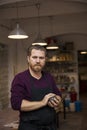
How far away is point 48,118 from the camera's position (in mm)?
2605

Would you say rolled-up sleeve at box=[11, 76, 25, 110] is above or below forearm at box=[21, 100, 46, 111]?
above

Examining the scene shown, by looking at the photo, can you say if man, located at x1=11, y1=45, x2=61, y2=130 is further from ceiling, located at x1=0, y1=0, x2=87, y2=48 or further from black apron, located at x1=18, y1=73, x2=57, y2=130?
ceiling, located at x1=0, y1=0, x2=87, y2=48

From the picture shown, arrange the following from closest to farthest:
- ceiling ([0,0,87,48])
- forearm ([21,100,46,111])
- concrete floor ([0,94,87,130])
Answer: forearm ([21,100,46,111]) → concrete floor ([0,94,87,130]) → ceiling ([0,0,87,48])

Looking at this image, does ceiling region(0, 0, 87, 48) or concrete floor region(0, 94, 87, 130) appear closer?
concrete floor region(0, 94, 87, 130)

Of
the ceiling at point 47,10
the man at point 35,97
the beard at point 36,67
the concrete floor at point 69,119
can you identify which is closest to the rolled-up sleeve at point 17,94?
the man at point 35,97

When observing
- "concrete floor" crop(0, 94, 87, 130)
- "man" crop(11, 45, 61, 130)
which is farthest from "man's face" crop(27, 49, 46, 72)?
"concrete floor" crop(0, 94, 87, 130)

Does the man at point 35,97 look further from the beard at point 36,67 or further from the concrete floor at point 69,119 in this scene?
the concrete floor at point 69,119

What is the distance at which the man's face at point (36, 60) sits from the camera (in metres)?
2.58

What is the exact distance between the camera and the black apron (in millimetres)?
2584

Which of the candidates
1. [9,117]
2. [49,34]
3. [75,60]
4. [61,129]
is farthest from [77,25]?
[9,117]

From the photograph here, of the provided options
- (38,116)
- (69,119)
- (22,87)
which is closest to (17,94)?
(22,87)

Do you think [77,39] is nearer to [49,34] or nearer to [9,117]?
[49,34]

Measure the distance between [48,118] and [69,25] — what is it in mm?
9282

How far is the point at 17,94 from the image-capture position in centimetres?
254
